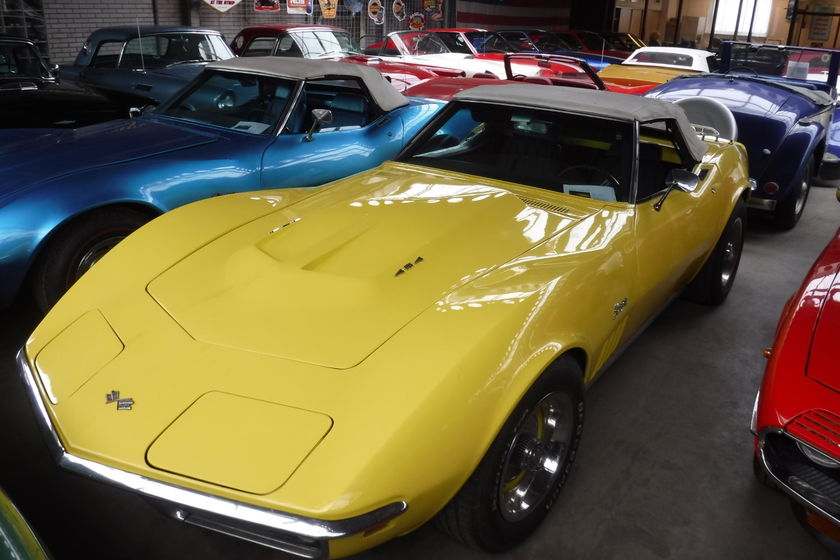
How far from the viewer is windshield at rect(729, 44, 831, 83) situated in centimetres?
650

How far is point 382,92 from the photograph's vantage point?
4.93m

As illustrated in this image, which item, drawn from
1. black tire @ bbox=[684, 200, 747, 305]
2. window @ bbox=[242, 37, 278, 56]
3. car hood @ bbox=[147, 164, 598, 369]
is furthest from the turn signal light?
window @ bbox=[242, 37, 278, 56]

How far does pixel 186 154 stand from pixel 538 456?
2.75 meters

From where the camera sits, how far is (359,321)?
197 cm

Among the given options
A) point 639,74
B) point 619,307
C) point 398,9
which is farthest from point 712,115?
point 398,9

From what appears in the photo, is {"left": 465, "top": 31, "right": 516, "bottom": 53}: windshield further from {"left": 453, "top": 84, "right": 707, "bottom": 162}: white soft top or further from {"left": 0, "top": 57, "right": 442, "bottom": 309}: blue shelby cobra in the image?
{"left": 453, "top": 84, "right": 707, "bottom": 162}: white soft top

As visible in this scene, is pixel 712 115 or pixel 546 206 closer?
pixel 546 206

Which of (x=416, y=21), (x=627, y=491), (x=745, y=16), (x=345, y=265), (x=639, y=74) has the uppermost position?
(x=745, y=16)

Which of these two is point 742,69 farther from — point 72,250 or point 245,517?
point 245,517

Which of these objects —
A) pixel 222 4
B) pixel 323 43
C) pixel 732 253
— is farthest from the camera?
pixel 222 4

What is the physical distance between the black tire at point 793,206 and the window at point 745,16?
12595mm

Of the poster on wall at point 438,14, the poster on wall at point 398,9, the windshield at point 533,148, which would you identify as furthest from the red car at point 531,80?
the poster on wall at point 438,14

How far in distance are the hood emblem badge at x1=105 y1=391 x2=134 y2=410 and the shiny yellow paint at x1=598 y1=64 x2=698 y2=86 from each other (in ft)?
25.4

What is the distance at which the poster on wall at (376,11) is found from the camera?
14883 millimetres
